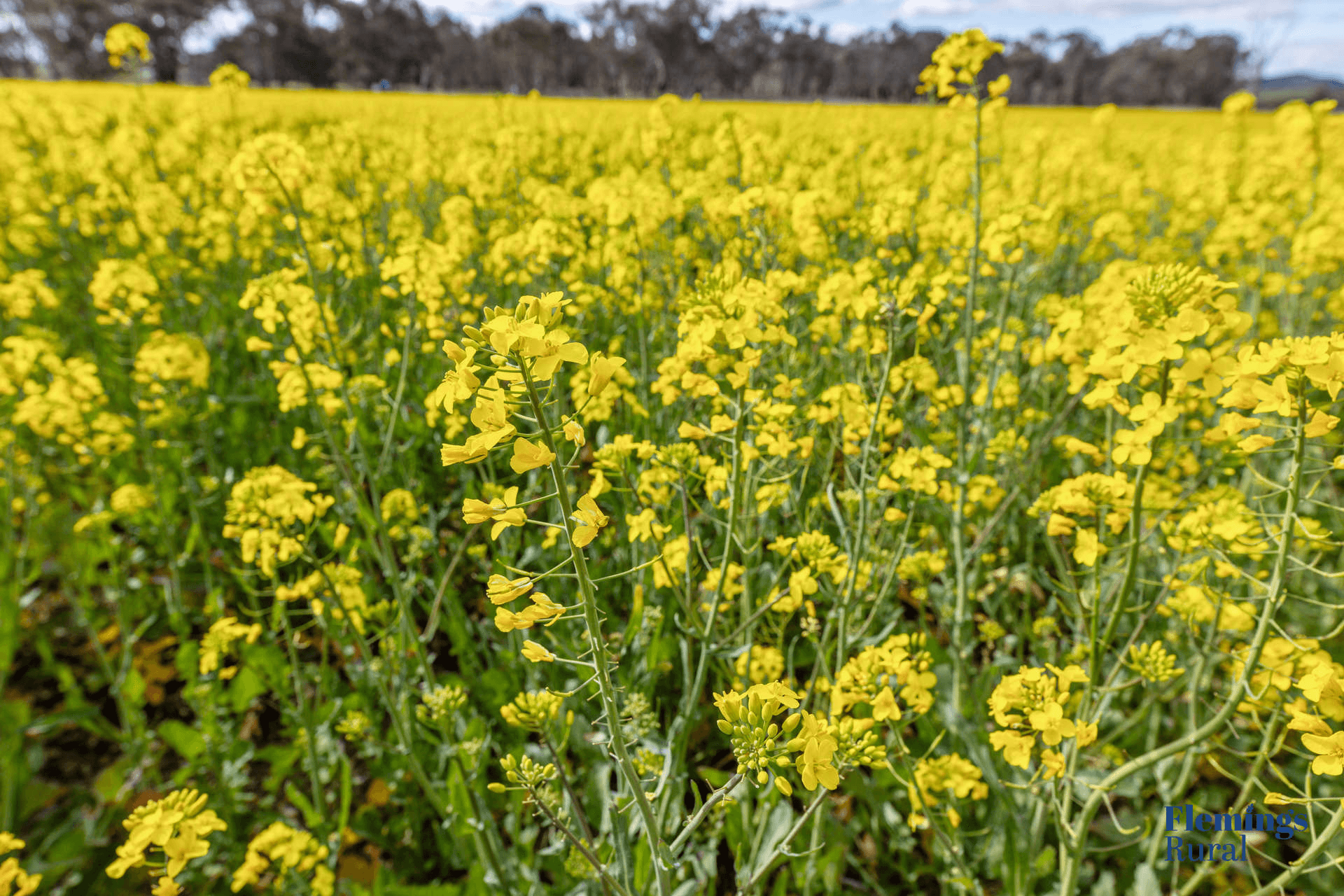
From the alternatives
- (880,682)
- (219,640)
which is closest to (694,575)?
(880,682)

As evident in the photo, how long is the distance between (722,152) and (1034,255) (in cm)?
248

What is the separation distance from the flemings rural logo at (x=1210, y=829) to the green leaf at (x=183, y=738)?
9.77 feet

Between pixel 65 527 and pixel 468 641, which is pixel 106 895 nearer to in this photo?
pixel 468 641

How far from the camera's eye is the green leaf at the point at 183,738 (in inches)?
88.4

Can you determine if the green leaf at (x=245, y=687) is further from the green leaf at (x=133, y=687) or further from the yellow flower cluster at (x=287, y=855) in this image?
the yellow flower cluster at (x=287, y=855)

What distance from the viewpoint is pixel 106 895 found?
6.74 ft

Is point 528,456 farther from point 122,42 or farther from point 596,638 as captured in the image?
point 122,42

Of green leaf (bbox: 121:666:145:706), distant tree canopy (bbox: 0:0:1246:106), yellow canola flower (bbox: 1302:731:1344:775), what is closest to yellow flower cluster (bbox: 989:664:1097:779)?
yellow canola flower (bbox: 1302:731:1344:775)

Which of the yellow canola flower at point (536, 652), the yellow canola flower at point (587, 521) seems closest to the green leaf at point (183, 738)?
the yellow canola flower at point (536, 652)

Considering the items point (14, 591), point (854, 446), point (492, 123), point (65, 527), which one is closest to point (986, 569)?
point (854, 446)

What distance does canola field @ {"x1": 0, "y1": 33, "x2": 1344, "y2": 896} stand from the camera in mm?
1396

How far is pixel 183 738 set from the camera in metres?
2.25

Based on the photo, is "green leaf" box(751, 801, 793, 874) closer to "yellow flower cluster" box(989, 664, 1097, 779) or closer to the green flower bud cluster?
"yellow flower cluster" box(989, 664, 1097, 779)

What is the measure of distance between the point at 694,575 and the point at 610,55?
6852 cm
